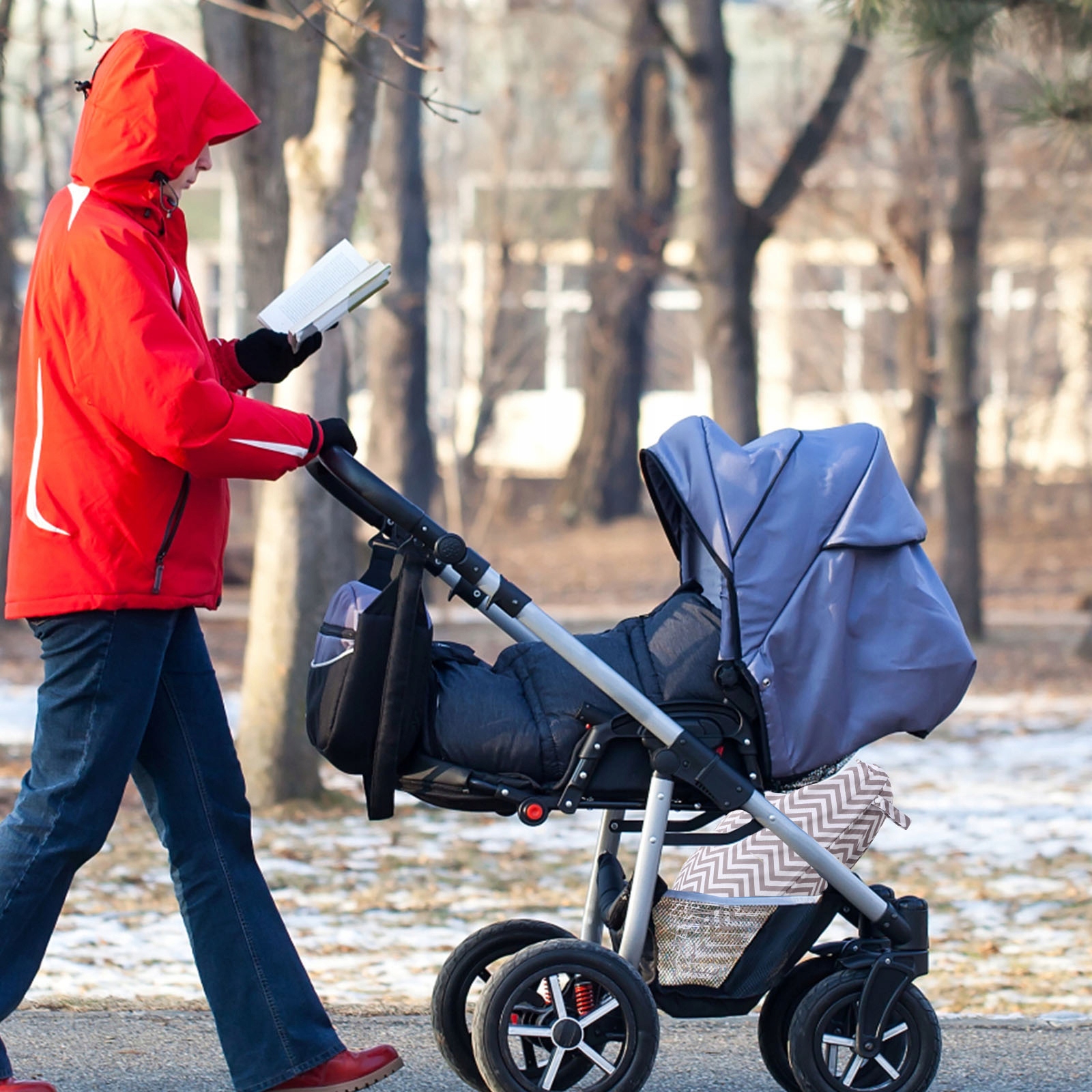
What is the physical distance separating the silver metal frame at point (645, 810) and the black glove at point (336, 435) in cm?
31

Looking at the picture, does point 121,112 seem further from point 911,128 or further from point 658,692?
point 911,128

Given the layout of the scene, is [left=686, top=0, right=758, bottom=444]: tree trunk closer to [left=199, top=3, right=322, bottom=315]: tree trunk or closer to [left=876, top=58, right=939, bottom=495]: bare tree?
[left=876, top=58, right=939, bottom=495]: bare tree

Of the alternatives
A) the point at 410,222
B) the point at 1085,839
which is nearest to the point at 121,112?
the point at 1085,839

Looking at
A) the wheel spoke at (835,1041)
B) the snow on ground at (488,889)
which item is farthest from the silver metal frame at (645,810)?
the snow on ground at (488,889)

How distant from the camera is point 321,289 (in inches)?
130

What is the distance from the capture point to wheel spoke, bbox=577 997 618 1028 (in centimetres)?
321

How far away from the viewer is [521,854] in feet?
21.1

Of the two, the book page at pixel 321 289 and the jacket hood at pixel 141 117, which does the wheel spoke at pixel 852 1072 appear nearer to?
the book page at pixel 321 289

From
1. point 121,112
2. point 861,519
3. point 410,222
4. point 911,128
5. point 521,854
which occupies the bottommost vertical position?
point 521,854

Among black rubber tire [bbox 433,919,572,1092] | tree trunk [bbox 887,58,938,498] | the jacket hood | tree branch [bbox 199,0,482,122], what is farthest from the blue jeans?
tree trunk [bbox 887,58,938,498]

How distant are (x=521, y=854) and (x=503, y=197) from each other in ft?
49.7

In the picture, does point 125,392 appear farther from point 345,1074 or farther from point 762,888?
point 762,888

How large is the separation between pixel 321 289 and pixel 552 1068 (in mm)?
1565

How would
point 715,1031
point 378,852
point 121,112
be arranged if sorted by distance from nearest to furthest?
point 121,112
point 715,1031
point 378,852
